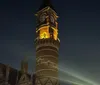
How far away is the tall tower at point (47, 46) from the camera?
159 ft

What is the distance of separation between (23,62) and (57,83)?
8435 mm

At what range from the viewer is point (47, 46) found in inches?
2004

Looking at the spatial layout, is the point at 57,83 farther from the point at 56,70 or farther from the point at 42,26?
the point at 42,26

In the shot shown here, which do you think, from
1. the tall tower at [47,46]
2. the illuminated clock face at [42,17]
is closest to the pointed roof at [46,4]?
the tall tower at [47,46]

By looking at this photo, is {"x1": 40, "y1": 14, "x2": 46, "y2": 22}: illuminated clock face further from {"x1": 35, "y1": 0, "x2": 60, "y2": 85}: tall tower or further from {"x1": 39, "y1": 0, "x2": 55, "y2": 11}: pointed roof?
{"x1": 39, "y1": 0, "x2": 55, "y2": 11}: pointed roof

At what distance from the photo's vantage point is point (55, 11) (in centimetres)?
5741

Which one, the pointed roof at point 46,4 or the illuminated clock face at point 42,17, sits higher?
the pointed roof at point 46,4

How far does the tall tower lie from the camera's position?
48562 mm

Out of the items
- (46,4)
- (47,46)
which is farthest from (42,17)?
(47,46)

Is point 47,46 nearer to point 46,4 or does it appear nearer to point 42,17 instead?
point 42,17

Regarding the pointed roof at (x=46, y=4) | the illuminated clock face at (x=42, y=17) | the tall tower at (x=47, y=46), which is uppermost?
the pointed roof at (x=46, y=4)

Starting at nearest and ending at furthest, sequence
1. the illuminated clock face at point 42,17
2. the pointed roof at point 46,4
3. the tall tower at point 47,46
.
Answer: the tall tower at point 47,46 < the illuminated clock face at point 42,17 < the pointed roof at point 46,4

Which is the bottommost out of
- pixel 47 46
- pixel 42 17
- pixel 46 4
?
pixel 47 46

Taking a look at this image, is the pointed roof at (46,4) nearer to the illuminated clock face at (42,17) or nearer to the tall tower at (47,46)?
the tall tower at (47,46)
